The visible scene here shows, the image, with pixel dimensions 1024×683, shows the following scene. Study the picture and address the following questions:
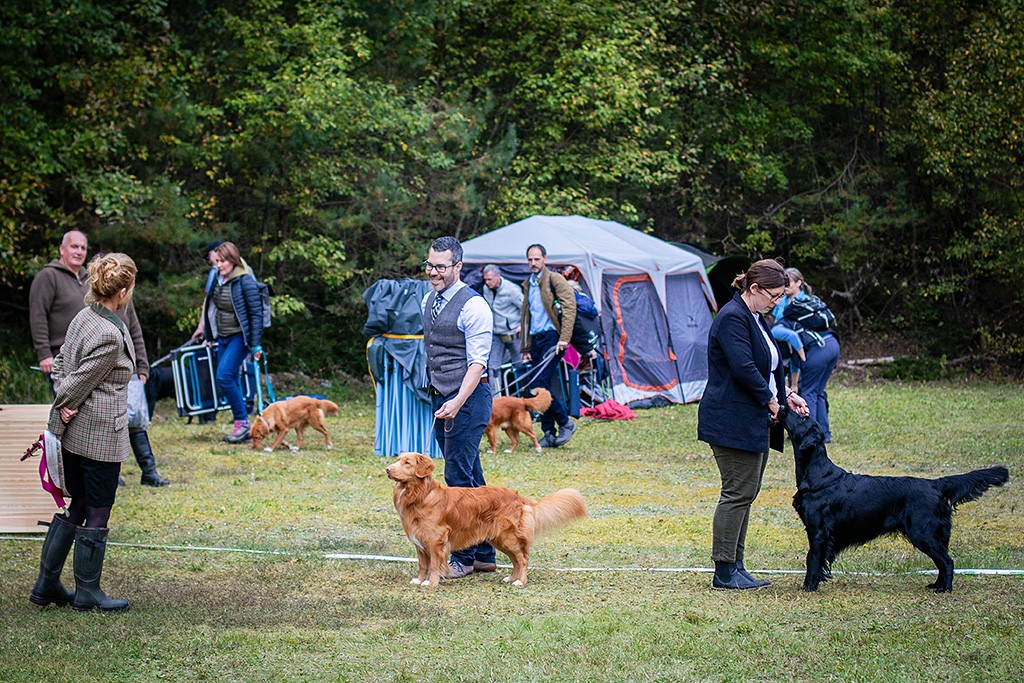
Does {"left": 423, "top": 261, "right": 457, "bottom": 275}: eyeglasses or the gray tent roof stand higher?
{"left": 423, "top": 261, "right": 457, "bottom": 275}: eyeglasses

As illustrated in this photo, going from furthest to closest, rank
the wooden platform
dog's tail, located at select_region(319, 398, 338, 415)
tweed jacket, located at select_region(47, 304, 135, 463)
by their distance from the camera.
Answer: dog's tail, located at select_region(319, 398, 338, 415) → the wooden platform → tweed jacket, located at select_region(47, 304, 135, 463)

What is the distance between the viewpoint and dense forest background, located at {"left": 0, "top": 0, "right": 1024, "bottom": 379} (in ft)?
50.4

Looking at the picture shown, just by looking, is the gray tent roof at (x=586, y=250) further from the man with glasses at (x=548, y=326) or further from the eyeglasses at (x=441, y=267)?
the eyeglasses at (x=441, y=267)

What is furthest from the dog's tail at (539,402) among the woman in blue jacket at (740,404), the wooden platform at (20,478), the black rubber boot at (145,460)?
the woman in blue jacket at (740,404)

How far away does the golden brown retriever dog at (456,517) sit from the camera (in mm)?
5848

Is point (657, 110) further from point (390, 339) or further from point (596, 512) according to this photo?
point (596, 512)

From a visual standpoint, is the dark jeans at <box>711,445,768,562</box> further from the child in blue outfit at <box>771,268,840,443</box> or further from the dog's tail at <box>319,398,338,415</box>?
the dog's tail at <box>319,398,338,415</box>

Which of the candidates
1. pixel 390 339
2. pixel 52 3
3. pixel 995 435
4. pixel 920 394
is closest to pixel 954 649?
pixel 390 339

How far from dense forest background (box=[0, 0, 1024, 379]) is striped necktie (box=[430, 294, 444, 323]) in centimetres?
970

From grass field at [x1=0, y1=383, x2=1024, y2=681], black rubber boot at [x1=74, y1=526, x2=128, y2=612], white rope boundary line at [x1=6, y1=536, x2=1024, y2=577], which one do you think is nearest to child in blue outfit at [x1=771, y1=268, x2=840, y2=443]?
grass field at [x1=0, y1=383, x2=1024, y2=681]

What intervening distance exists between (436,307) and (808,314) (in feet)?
17.6

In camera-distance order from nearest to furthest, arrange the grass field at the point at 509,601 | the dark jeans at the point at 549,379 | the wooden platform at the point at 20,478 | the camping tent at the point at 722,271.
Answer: the grass field at the point at 509,601
the wooden platform at the point at 20,478
the dark jeans at the point at 549,379
the camping tent at the point at 722,271

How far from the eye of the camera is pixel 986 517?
7742 mm

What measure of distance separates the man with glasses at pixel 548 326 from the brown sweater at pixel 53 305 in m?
4.24
